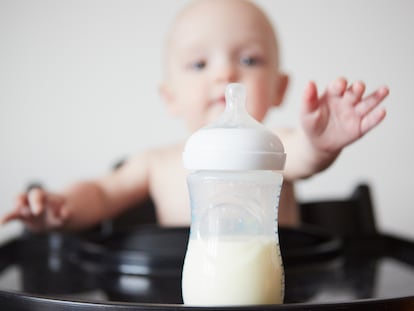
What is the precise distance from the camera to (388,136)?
56.1 inches

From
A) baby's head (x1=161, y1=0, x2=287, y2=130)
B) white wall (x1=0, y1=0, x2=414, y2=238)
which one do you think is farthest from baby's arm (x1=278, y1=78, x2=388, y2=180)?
white wall (x1=0, y1=0, x2=414, y2=238)

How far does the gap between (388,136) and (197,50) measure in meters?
0.77

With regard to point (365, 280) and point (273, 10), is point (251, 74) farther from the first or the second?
point (273, 10)

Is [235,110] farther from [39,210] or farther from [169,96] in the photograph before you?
[169,96]

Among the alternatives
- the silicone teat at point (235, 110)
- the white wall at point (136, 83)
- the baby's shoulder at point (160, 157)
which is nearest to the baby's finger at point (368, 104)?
the silicone teat at point (235, 110)

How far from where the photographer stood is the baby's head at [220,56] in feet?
2.51

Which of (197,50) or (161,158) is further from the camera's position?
(161,158)

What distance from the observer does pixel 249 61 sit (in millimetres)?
778

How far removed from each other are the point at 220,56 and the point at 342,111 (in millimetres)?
296

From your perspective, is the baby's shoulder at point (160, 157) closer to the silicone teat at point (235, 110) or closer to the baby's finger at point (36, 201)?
the baby's finger at point (36, 201)

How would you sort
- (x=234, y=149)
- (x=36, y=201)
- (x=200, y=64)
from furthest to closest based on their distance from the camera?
(x=200, y=64) → (x=36, y=201) → (x=234, y=149)

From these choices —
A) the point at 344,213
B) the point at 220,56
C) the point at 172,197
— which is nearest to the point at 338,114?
the point at 220,56

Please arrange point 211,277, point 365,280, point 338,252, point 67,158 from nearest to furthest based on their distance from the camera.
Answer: point 211,277
point 365,280
point 338,252
point 67,158

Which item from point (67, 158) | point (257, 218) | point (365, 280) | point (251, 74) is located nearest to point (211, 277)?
point (257, 218)
